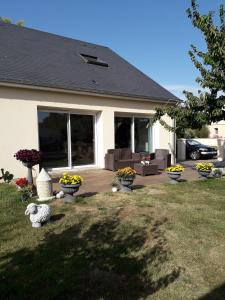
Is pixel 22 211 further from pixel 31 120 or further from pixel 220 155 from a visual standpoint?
pixel 220 155

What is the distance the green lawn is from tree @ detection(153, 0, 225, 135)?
12.4 ft

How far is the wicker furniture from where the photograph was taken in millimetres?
11430

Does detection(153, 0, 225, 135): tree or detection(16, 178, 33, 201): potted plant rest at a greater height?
detection(153, 0, 225, 135): tree

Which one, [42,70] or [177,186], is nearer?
[177,186]

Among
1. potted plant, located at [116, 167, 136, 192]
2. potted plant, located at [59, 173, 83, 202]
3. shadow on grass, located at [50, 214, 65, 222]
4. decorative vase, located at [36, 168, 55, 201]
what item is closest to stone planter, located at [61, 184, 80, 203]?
potted plant, located at [59, 173, 83, 202]

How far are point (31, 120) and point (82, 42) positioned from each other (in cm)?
827

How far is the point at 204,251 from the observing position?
403 cm

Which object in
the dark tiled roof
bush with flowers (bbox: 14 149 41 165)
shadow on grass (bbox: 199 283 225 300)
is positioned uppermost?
the dark tiled roof

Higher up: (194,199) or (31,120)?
(31,120)

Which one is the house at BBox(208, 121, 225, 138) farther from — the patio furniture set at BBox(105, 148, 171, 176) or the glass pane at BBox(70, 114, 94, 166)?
the glass pane at BBox(70, 114, 94, 166)

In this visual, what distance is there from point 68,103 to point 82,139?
1.80 metres

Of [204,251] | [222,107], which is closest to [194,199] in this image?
[204,251]

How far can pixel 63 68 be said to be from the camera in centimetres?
1194

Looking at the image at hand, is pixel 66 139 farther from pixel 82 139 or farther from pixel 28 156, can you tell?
pixel 28 156
